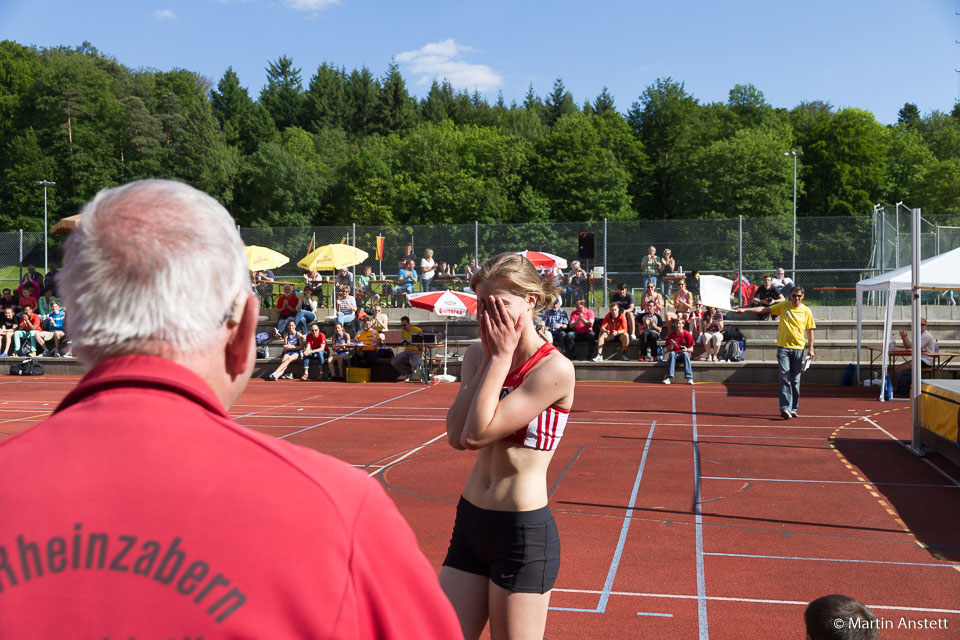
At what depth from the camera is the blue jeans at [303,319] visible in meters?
22.3

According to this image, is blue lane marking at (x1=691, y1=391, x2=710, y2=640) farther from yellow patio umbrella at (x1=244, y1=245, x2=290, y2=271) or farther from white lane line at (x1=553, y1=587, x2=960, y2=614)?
→ yellow patio umbrella at (x1=244, y1=245, x2=290, y2=271)

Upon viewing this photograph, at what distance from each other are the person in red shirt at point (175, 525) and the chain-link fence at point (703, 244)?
76.2ft

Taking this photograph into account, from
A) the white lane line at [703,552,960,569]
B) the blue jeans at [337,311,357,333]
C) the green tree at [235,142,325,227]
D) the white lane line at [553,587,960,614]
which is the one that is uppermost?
the green tree at [235,142,325,227]

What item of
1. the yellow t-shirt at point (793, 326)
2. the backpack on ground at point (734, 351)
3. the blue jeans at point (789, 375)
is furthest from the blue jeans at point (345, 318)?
the yellow t-shirt at point (793, 326)

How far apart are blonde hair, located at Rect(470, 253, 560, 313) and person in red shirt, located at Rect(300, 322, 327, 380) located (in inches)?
704

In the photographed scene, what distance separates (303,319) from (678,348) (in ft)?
34.4

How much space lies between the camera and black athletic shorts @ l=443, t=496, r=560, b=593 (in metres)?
2.97

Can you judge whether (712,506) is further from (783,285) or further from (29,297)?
(29,297)

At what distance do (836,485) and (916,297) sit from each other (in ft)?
9.41

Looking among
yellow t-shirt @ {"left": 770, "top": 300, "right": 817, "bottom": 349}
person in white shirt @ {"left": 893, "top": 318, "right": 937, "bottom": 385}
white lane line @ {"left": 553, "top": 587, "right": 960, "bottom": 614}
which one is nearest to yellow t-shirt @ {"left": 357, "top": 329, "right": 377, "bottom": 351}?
yellow t-shirt @ {"left": 770, "top": 300, "right": 817, "bottom": 349}

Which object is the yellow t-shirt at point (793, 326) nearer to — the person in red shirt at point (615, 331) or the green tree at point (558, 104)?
the person in red shirt at point (615, 331)

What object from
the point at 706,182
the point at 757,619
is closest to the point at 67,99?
the point at 706,182

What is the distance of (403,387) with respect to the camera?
18.7 meters

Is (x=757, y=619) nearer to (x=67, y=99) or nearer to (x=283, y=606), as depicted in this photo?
(x=283, y=606)
